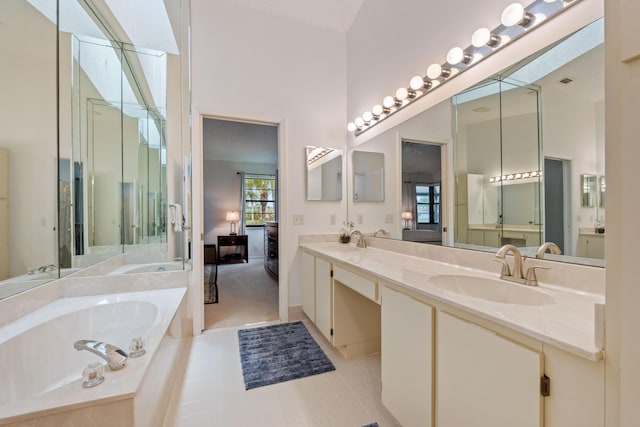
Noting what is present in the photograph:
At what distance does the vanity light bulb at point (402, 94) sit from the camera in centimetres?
205

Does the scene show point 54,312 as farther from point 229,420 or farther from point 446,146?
point 446,146

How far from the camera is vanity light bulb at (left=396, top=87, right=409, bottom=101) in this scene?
2047mm

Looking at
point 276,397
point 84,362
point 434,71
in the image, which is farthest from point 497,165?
point 84,362

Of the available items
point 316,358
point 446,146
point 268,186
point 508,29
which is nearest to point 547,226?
point 446,146

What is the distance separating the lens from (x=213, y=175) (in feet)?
21.2

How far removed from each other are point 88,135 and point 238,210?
4471mm

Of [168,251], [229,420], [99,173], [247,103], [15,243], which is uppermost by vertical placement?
[247,103]

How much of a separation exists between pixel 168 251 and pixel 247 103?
5.34ft

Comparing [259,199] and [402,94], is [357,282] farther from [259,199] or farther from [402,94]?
[259,199]

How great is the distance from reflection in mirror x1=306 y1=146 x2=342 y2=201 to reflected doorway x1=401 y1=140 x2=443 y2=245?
90 cm

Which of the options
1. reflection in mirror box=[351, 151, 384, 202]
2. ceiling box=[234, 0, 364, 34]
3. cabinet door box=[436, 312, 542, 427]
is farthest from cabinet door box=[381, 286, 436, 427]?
ceiling box=[234, 0, 364, 34]

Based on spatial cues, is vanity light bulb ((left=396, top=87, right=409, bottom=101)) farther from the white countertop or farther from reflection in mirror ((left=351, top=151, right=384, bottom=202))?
the white countertop

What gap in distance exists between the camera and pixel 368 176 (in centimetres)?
262

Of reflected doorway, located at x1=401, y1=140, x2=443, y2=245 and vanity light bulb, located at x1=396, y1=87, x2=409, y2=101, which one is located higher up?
vanity light bulb, located at x1=396, y1=87, x2=409, y2=101
